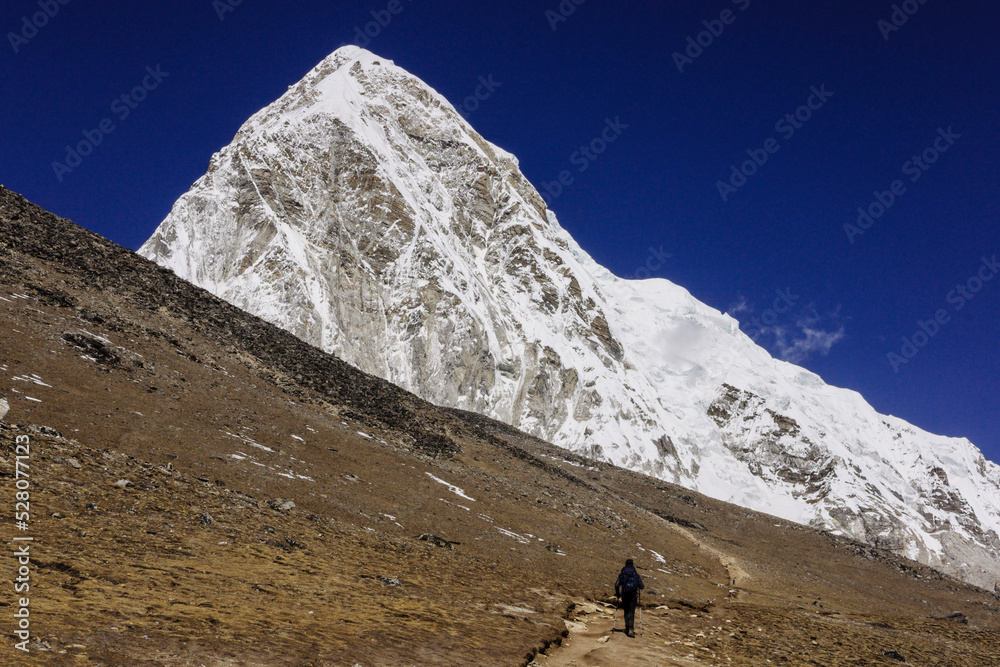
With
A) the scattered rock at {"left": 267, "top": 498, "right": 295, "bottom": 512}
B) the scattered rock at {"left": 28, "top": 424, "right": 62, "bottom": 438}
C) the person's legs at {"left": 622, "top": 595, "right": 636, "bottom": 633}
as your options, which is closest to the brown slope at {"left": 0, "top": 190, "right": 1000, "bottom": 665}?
the scattered rock at {"left": 28, "top": 424, "right": 62, "bottom": 438}

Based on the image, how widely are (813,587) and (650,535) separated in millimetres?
12095

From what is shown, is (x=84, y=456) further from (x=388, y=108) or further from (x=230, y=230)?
(x=388, y=108)

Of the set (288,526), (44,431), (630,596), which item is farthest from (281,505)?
(630,596)

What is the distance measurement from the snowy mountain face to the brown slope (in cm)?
5600

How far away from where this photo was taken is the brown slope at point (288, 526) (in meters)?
10.0

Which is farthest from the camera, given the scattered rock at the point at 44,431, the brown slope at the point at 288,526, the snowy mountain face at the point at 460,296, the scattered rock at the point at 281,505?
the snowy mountain face at the point at 460,296

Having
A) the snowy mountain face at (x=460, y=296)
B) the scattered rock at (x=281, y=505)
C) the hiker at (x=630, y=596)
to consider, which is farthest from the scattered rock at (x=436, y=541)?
the snowy mountain face at (x=460, y=296)

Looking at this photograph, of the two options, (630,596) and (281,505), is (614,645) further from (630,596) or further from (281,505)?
(281,505)

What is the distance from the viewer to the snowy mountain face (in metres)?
101

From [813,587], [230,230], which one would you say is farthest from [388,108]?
[813,587]

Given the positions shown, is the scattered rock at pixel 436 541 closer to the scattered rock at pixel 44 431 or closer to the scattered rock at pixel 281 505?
the scattered rock at pixel 281 505

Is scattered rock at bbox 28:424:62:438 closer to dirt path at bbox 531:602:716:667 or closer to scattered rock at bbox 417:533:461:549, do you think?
scattered rock at bbox 417:533:461:549

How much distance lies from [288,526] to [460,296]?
305ft

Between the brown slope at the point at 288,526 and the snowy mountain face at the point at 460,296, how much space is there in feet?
184
